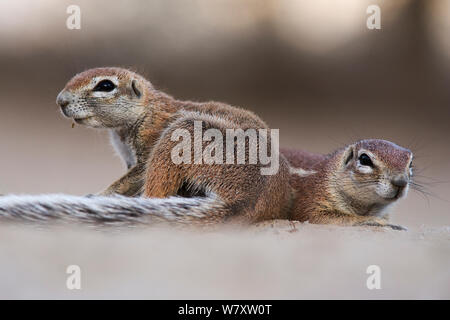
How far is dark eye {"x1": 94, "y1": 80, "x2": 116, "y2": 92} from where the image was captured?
5.06 m

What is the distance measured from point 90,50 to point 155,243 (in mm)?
9536

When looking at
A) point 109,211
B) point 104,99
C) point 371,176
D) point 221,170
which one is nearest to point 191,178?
point 221,170

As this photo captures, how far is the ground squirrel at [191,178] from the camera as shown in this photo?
4426 mm

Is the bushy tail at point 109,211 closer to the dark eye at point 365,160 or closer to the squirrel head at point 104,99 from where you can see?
the squirrel head at point 104,99

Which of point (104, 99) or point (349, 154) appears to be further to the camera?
point (349, 154)

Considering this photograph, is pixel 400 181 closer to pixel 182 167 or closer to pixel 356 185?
pixel 356 185

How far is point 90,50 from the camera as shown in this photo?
42.3 feet

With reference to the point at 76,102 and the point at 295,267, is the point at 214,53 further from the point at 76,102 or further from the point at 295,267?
the point at 295,267

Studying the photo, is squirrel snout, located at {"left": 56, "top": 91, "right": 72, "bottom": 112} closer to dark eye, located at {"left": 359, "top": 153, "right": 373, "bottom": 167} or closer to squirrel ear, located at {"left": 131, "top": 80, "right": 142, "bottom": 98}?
squirrel ear, located at {"left": 131, "top": 80, "right": 142, "bottom": 98}

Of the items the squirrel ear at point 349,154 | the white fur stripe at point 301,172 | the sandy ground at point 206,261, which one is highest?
the squirrel ear at point 349,154

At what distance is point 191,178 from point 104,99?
0.98 m

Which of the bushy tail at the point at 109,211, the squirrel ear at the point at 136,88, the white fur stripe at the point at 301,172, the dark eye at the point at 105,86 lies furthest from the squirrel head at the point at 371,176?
the dark eye at the point at 105,86

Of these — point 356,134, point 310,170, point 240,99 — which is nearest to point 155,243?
point 310,170

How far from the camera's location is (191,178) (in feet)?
15.1
